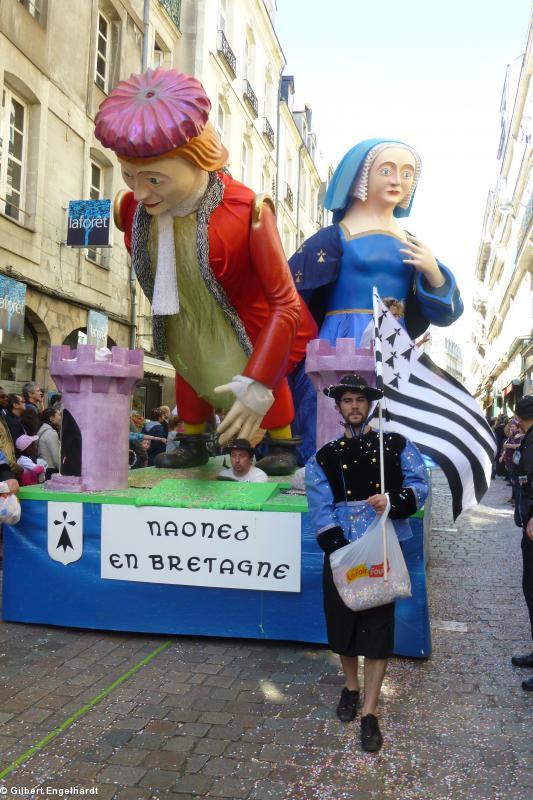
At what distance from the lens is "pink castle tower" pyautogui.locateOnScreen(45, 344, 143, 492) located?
4109 millimetres

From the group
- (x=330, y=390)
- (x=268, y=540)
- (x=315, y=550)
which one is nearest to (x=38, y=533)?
(x=268, y=540)

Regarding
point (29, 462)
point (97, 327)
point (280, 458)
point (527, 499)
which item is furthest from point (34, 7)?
point (527, 499)

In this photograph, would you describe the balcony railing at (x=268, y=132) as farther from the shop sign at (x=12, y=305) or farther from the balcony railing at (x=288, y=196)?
the shop sign at (x=12, y=305)

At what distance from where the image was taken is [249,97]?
22109 millimetres

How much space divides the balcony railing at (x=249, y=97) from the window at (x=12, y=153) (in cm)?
1139

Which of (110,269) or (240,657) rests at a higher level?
(110,269)

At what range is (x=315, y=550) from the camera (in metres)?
3.73

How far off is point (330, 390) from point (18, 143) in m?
10.7

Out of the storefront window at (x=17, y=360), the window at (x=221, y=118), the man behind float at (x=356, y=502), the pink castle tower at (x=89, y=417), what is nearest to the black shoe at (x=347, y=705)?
the man behind float at (x=356, y=502)

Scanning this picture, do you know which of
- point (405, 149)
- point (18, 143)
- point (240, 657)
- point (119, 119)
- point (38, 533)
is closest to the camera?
point (119, 119)

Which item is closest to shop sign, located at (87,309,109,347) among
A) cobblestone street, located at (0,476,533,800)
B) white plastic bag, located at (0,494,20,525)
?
white plastic bag, located at (0,494,20,525)

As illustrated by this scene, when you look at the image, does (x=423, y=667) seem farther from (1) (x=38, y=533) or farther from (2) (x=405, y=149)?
(2) (x=405, y=149)

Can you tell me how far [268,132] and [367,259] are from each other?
2162cm

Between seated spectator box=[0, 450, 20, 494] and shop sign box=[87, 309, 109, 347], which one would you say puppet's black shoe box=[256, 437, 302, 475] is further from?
shop sign box=[87, 309, 109, 347]
